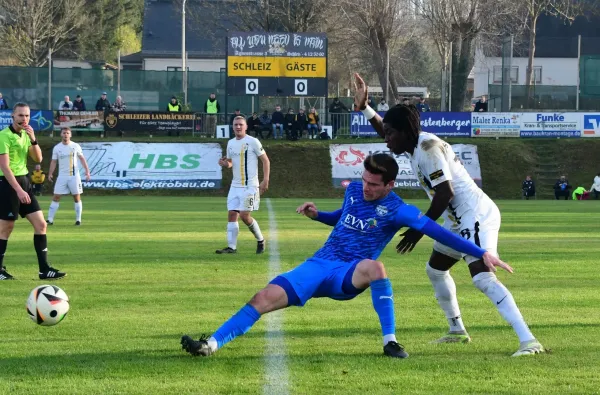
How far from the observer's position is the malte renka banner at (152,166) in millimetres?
Answer: 38344

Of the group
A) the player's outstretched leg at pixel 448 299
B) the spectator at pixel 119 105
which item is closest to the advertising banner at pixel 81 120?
the spectator at pixel 119 105

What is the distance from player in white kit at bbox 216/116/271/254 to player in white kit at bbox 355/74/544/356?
778 cm

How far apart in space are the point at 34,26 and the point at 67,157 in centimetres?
4598

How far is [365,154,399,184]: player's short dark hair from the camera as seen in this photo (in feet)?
23.5

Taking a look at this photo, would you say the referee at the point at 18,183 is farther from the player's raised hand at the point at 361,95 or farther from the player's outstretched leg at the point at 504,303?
the player's outstretched leg at the point at 504,303

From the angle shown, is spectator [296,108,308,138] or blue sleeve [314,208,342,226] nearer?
blue sleeve [314,208,342,226]

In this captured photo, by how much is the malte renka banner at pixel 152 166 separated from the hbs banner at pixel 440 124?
21.8ft

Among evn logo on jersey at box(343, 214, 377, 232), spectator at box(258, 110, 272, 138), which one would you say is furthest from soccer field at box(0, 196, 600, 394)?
spectator at box(258, 110, 272, 138)

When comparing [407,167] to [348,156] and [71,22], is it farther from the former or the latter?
[71,22]

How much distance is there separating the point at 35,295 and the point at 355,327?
2803 mm

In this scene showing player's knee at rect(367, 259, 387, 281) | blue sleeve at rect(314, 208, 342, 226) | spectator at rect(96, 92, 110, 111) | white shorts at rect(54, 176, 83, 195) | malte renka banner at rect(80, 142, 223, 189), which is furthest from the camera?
spectator at rect(96, 92, 110, 111)

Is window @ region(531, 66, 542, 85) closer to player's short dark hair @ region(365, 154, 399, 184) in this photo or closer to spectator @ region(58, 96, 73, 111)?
spectator @ region(58, 96, 73, 111)

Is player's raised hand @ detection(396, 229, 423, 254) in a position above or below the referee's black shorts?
above

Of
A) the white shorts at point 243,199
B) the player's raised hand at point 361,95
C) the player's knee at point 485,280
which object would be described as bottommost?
the white shorts at point 243,199
